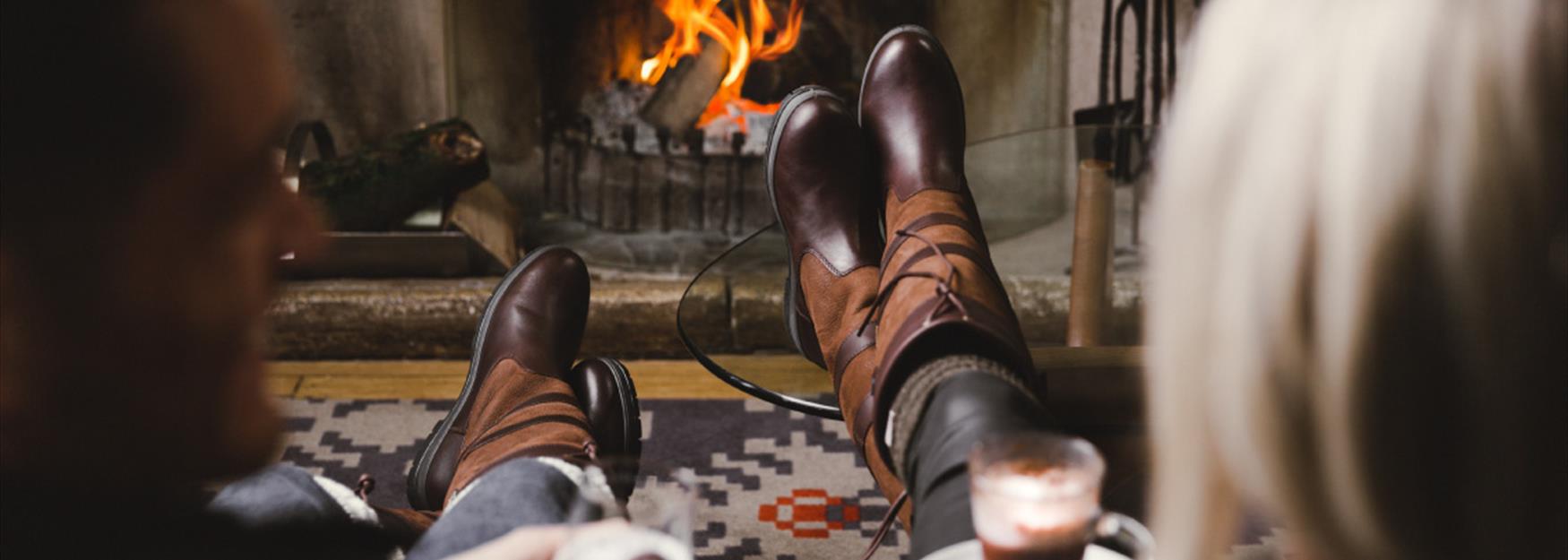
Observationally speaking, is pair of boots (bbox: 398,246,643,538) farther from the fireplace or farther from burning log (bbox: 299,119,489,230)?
the fireplace

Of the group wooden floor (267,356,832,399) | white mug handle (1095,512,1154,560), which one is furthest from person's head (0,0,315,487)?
wooden floor (267,356,832,399)

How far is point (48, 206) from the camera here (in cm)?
42

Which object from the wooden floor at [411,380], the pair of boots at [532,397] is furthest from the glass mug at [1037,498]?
the wooden floor at [411,380]

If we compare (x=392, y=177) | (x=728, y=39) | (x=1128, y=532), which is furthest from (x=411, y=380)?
(x=1128, y=532)

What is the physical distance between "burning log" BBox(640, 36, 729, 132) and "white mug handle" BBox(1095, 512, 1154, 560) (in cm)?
170

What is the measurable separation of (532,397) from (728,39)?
1.23 meters

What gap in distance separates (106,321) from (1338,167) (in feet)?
1.41

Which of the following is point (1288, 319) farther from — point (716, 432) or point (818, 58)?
point (818, 58)

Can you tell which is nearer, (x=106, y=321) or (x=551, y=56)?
(x=106, y=321)

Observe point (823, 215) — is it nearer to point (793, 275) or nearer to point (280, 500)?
point (793, 275)

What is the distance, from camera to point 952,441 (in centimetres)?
82

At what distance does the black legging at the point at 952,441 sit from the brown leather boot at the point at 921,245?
0.24 feet

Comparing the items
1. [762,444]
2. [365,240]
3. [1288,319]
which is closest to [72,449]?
[1288,319]

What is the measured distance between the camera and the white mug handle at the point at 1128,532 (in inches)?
26.6
